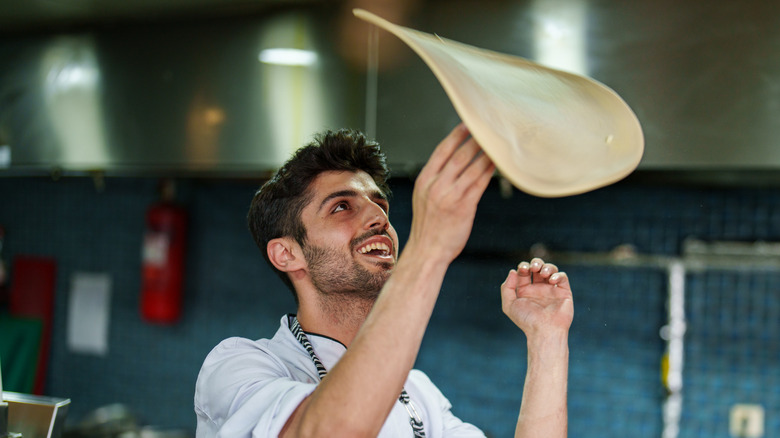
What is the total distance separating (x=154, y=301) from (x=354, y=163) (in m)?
1.47

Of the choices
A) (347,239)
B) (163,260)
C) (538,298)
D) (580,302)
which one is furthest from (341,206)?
(163,260)

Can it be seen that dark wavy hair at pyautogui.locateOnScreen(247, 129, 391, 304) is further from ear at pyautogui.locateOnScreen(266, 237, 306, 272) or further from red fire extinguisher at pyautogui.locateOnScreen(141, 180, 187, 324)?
red fire extinguisher at pyautogui.locateOnScreen(141, 180, 187, 324)

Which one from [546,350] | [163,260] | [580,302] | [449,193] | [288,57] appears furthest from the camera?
[163,260]

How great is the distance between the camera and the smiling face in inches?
35.1

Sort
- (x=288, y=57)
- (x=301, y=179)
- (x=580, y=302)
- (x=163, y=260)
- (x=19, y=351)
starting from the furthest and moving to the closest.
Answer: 1. (x=19, y=351)
2. (x=163, y=260)
3. (x=288, y=57)
4. (x=580, y=302)
5. (x=301, y=179)

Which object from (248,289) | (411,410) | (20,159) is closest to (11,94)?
(20,159)

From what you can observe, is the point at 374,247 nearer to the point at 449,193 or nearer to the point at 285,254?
the point at 285,254

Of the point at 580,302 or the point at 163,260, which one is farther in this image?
the point at 163,260

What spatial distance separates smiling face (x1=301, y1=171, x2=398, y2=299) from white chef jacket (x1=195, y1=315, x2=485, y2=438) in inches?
3.4

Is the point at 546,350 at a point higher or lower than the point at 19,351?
higher

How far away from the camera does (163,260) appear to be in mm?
2213

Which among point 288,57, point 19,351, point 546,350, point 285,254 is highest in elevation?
point 288,57

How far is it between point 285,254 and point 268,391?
27cm

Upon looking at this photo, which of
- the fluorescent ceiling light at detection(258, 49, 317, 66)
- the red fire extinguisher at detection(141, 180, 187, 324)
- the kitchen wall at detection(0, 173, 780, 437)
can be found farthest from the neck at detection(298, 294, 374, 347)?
the red fire extinguisher at detection(141, 180, 187, 324)
